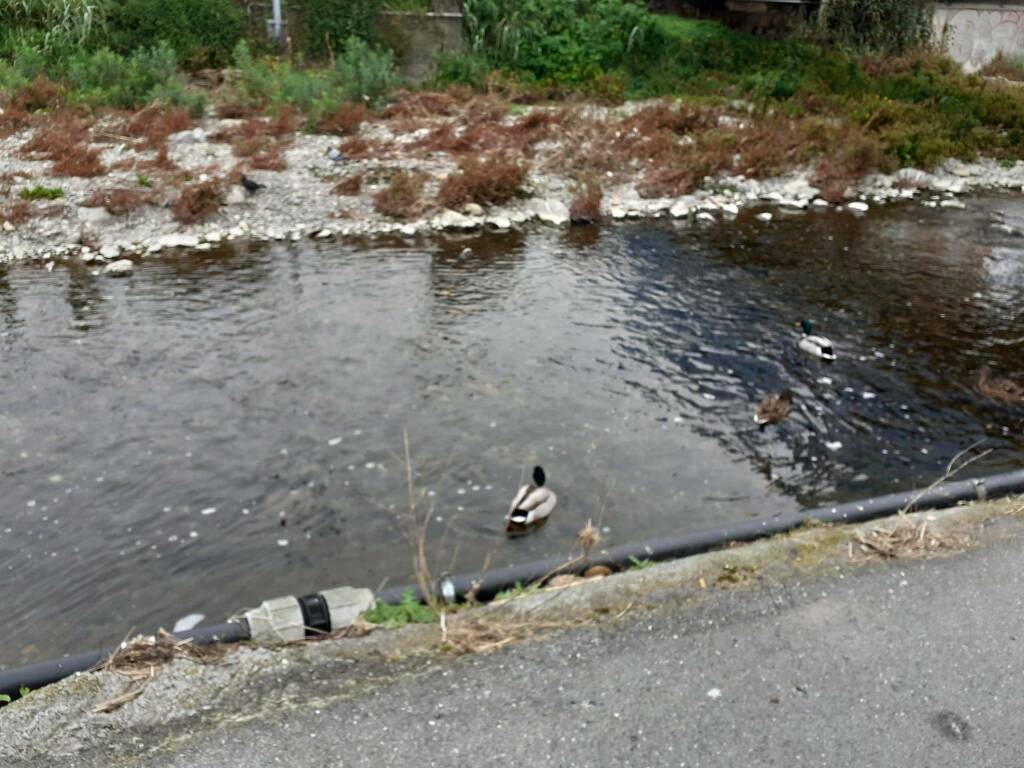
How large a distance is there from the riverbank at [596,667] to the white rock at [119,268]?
351 inches

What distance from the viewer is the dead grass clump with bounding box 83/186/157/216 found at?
529 inches

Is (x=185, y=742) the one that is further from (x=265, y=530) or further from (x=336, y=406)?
(x=336, y=406)

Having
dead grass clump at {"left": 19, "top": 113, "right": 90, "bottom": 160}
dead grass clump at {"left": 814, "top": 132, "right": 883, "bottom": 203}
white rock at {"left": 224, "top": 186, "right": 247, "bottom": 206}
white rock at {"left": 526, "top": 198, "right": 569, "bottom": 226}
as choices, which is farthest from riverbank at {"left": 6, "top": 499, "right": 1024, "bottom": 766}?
dead grass clump at {"left": 19, "top": 113, "right": 90, "bottom": 160}

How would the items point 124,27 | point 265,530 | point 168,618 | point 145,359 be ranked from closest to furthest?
point 168,618 → point 265,530 → point 145,359 → point 124,27

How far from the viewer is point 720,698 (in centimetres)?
400

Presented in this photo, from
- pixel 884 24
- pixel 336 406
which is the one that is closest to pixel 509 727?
pixel 336 406

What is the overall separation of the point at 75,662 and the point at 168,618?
1.47 metres

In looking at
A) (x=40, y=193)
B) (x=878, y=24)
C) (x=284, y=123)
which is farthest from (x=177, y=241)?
(x=878, y=24)

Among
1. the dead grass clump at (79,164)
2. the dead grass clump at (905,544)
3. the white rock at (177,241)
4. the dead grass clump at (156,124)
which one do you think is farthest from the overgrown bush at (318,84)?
the dead grass clump at (905,544)

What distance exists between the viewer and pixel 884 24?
23078mm

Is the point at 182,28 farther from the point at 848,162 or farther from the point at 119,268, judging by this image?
the point at 848,162

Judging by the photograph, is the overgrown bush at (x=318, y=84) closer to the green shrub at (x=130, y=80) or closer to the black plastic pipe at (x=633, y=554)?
the green shrub at (x=130, y=80)

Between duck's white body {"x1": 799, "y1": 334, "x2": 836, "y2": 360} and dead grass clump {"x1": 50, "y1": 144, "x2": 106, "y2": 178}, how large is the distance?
430 inches

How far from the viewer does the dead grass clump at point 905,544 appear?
502 centimetres
